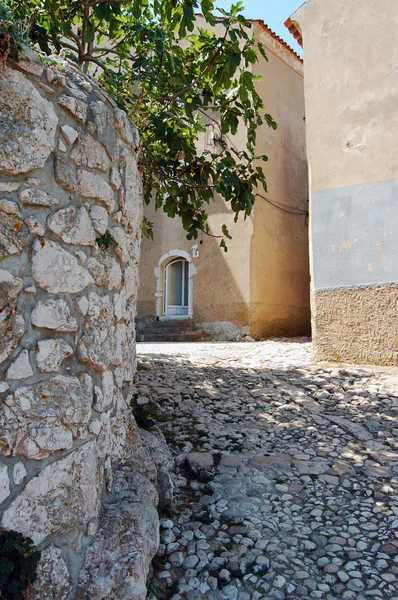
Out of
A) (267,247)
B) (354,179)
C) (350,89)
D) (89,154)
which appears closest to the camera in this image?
(89,154)

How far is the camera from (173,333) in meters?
10.6

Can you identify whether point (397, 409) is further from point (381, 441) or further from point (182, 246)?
point (182, 246)

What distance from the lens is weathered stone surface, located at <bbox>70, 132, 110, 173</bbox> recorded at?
1.99 metres

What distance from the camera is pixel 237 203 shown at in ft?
14.6

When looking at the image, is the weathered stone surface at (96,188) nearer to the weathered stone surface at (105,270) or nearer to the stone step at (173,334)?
the weathered stone surface at (105,270)

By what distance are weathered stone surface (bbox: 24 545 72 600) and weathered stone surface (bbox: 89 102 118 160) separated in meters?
1.71

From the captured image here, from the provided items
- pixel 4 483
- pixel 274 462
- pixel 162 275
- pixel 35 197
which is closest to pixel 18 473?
pixel 4 483

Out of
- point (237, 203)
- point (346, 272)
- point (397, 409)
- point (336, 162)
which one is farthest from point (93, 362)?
point (336, 162)

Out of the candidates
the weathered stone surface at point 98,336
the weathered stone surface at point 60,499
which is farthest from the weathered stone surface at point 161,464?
the weathered stone surface at point 98,336

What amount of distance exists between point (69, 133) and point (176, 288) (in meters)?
10.3

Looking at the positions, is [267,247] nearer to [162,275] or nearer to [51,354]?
[162,275]

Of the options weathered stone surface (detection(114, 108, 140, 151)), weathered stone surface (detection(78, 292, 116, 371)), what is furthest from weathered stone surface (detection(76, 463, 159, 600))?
weathered stone surface (detection(114, 108, 140, 151))

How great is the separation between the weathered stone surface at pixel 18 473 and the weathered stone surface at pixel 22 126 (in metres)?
1.07

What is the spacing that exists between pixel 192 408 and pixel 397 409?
72.1 inches
